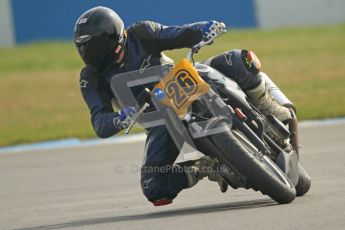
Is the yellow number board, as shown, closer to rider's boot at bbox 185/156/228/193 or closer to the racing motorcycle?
the racing motorcycle

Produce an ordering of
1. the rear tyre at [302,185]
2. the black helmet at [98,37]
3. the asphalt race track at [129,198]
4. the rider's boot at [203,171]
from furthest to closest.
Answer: the rear tyre at [302,185] → the black helmet at [98,37] → the rider's boot at [203,171] → the asphalt race track at [129,198]

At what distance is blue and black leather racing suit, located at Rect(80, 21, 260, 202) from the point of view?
6949 millimetres

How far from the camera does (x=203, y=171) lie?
22.6 ft

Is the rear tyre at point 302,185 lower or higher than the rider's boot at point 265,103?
lower

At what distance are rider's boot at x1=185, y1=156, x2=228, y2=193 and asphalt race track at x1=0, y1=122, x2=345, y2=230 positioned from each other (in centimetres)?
21

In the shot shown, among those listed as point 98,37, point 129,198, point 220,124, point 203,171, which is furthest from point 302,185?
point 98,37

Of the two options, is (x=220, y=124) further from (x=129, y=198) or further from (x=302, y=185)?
(x=129, y=198)

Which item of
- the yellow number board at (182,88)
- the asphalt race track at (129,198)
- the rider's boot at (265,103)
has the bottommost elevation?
the asphalt race track at (129,198)

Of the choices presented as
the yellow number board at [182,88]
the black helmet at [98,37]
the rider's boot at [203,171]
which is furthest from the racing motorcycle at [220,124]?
the black helmet at [98,37]

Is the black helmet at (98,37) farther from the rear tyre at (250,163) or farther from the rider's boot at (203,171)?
the rear tyre at (250,163)

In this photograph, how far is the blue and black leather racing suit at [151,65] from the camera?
695 centimetres

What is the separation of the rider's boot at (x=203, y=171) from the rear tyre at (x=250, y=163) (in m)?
0.35

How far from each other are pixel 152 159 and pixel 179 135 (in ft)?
1.58

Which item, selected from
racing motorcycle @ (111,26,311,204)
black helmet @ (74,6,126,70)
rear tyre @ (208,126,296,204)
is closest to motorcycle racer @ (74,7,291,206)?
black helmet @ (74,6,126,70)
